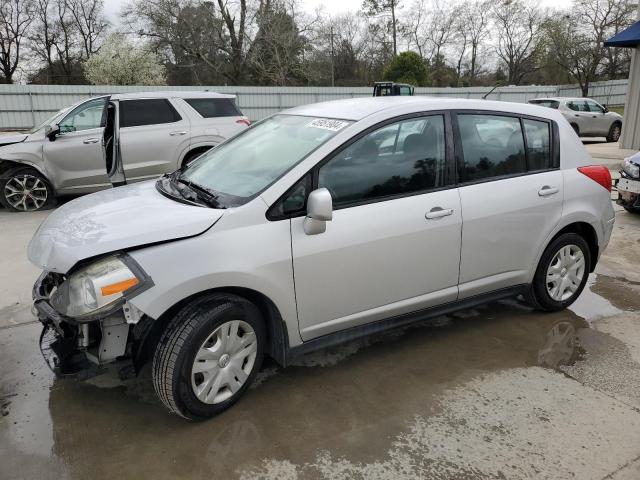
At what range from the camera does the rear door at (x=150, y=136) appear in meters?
7.95

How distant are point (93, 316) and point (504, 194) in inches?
108

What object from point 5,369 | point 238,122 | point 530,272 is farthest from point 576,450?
point 238,122

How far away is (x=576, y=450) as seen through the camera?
2613 mm

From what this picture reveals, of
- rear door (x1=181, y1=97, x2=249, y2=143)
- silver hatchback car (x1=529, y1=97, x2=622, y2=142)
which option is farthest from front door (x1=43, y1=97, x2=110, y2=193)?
silver hatchback car (x1=529, y1=97, x2=622, y2=142)

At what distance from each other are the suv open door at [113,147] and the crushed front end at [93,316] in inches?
186

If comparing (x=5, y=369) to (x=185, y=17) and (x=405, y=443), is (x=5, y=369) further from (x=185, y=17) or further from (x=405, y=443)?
(x=185, y=17)

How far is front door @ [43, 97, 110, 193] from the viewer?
308 inches

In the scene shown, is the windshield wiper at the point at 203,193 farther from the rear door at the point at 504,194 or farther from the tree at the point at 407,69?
the tree at the point at 407,69

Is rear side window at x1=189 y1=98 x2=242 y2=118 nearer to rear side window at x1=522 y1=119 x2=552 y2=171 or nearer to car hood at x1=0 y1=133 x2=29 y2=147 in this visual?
car hood at x1=0 y1=133 x2=29 y2=147

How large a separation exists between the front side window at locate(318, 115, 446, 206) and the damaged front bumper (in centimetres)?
135

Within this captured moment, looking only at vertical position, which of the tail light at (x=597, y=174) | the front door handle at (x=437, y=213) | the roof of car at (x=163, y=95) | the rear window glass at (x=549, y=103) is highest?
the roof of car at (x=163, y=95)

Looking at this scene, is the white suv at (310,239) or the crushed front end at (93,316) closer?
the crushed front end at (93,316)

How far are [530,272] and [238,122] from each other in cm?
609

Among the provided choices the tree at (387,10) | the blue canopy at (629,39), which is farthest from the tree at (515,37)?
the blue canopy at (629,39)
